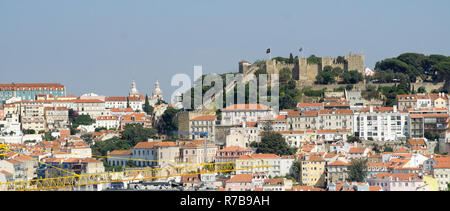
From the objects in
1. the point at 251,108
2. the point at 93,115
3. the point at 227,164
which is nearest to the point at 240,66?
the point at 251,108

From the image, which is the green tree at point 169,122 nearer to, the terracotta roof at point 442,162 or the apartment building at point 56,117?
the apartment building at point 56,117

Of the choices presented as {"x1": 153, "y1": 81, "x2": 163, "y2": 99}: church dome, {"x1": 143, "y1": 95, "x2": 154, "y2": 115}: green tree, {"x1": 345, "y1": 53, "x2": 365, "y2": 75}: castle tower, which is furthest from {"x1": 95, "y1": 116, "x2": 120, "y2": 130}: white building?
{"x1": 153, "y1": 81, "x2": 163, "y2": 99}: church dome

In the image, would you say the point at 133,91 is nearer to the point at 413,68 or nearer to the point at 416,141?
the point at 413,68

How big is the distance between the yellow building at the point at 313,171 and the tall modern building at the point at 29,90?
3079 centimetres

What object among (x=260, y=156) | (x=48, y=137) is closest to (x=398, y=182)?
(x=260, y=156)

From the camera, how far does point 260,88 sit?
1607 inches

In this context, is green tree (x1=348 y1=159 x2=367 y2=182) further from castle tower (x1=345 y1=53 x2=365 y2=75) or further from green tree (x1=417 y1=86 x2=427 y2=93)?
castle tower (x1=345 y1=53 x2=365 y2=75)

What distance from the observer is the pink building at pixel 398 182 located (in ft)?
85.6

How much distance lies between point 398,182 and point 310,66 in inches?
657

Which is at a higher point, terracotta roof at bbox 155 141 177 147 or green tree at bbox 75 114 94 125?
green tree at bbox 75 114 94 125

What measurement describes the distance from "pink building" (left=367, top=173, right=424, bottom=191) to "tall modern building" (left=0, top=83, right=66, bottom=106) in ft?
111

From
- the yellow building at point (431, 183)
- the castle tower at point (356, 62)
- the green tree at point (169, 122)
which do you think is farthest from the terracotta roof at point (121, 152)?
the yellow building at point (431, 183)

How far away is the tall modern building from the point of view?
56625 mm
